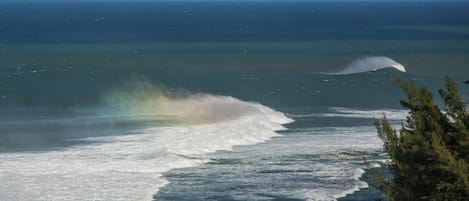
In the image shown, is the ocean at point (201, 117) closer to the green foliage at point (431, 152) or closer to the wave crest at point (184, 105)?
the wave crest at point (184, 105)

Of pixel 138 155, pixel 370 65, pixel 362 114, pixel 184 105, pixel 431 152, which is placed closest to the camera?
pixel 431 152

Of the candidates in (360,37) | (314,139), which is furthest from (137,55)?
(314,139)

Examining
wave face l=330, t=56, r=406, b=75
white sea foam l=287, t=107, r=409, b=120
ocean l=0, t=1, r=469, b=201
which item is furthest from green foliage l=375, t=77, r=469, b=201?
wave face l=330, t=56, r=406, b=75

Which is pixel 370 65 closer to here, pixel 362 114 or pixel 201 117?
pixel 362 114

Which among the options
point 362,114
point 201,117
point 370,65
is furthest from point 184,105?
point 370,65

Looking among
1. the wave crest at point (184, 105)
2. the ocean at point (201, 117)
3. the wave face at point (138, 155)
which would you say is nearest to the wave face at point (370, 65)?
the ocean at point (201, 117)

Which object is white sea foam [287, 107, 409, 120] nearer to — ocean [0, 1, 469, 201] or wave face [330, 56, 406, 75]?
ocean [0, 1, 469, 201]

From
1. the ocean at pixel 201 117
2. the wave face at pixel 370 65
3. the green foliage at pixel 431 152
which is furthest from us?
the wave face at pixel 370 65
